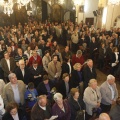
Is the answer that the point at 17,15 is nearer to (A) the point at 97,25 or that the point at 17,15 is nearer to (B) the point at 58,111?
(A) the point at 97,25

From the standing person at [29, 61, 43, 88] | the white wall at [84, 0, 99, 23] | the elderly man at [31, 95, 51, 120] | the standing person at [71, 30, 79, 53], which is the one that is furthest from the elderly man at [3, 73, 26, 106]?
the white wall at [84, 0, 99, 23]

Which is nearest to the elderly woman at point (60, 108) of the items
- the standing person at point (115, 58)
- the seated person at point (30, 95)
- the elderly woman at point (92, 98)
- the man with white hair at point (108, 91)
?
the elderly woman at point (92, 98)

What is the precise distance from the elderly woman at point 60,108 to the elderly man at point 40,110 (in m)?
0.20

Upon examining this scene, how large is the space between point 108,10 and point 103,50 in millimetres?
7422

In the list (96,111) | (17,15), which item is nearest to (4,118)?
(96,111)

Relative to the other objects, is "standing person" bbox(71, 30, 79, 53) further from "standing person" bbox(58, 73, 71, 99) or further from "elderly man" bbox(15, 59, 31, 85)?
"standing person" bbox(58, 73, 71, 99)

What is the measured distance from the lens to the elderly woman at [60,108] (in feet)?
11.8

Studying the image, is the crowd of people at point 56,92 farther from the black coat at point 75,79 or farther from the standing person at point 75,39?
the standing person at point 75,39

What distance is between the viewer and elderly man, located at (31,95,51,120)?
11.2 feet

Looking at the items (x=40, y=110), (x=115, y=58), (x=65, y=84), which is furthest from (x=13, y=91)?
(x=115, y=58)

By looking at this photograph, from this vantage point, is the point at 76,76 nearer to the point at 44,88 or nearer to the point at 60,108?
the point at 44,88

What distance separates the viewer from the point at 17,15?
16344 millimetres

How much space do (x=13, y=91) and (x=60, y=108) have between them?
1.20 meters

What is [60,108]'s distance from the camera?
11.9 feet
